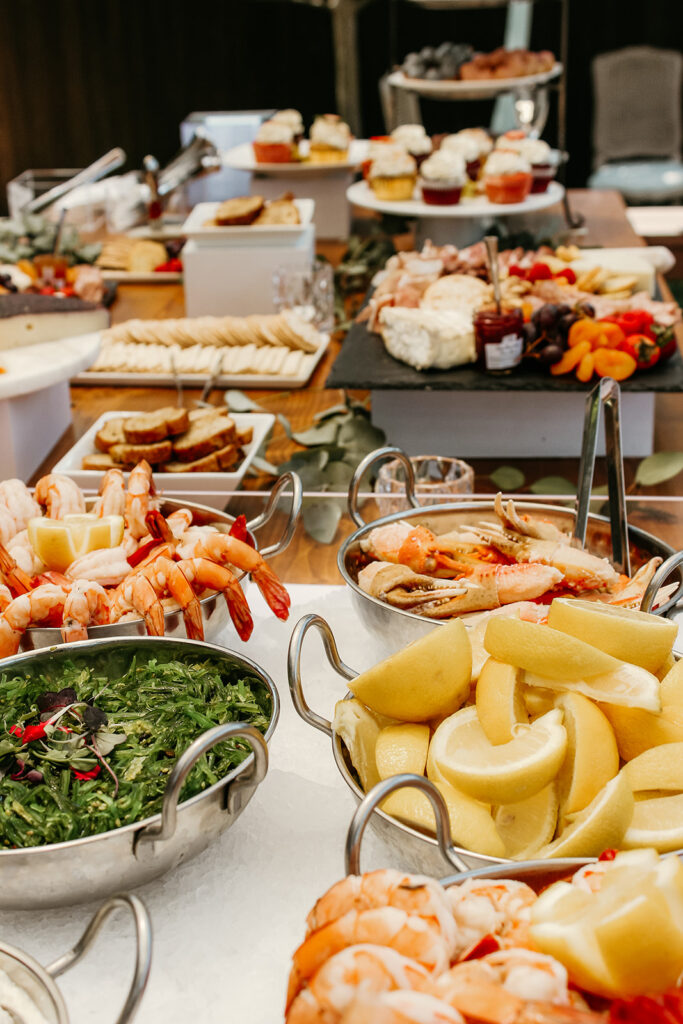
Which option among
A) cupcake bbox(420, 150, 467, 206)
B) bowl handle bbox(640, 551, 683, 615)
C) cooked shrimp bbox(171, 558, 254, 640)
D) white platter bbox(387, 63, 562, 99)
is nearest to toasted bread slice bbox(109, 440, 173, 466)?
cooked shrimp bbox(171, 558, 254, 640)

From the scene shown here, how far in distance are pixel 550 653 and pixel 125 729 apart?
0.36 meters

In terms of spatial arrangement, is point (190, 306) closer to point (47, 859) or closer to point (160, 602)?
point (160, 602)

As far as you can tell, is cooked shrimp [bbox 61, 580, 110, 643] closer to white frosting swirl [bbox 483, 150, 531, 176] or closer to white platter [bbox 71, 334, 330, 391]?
white platter [bbox 71, 334, 330, 391]

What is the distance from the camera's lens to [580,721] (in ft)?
2.63

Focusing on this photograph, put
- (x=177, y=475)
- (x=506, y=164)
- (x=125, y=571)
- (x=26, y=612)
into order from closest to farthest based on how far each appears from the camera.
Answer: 1. (x=26, y=612)
2. (x=125, y=571)
3. (x=177, y=475)
4. (x=506, y=164)

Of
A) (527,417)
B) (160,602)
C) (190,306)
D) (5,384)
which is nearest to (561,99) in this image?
(190,306)

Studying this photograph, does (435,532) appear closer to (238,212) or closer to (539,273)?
(539,273)

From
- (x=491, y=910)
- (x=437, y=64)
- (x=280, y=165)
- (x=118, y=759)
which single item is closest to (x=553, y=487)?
(x=118, y=759)

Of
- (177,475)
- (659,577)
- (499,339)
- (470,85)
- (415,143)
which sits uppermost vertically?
(470,85)

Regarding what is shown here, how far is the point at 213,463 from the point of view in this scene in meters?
1.85

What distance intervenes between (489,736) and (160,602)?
1.35ft

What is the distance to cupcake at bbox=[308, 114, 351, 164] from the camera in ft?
12.4

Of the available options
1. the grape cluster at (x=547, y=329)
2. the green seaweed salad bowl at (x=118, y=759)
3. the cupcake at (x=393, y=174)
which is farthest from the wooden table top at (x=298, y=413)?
the green seaweed salad bowl at (x=118, y=759)

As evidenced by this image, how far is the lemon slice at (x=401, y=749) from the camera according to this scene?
0.83m
